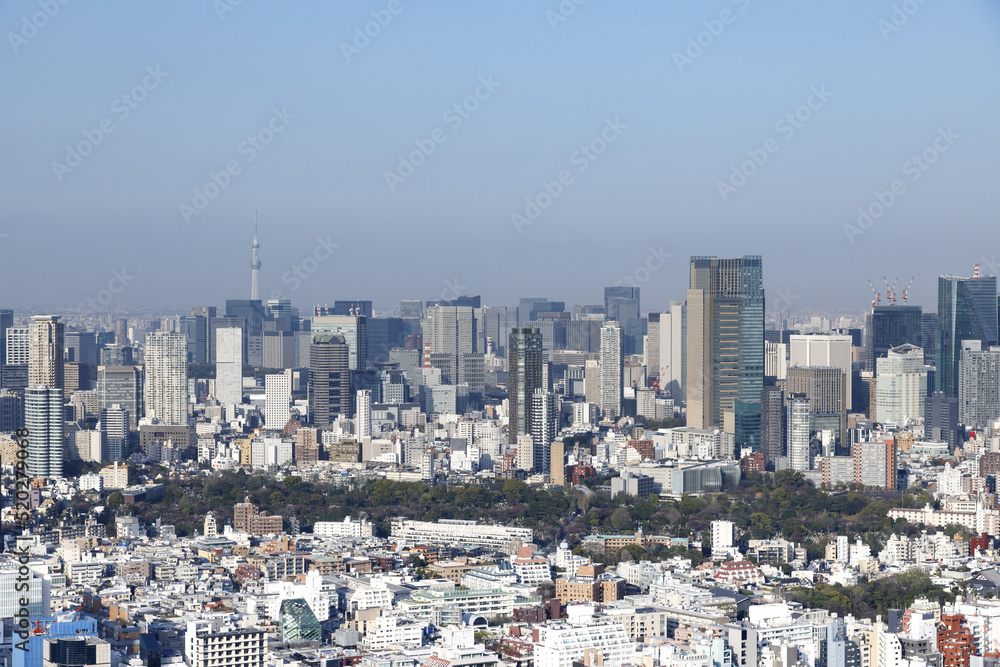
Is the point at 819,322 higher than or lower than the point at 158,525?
higher

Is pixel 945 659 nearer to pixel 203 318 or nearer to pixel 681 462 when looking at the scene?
pixel 681 462

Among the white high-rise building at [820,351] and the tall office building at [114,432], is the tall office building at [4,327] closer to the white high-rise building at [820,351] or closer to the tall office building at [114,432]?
the tall office building at [114,432]

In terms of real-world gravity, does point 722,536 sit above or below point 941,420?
below

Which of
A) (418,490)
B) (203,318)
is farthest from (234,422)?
(418,490)

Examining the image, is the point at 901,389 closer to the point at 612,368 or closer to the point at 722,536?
the point at 612,368

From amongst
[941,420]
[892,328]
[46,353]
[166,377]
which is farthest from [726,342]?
[46,353]

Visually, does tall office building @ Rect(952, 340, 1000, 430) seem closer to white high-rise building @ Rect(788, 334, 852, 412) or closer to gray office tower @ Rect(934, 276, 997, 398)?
gray office tower @ Rect(934, 276, 997, 398)

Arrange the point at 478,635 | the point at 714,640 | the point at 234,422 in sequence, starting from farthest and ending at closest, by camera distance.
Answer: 1. the point at 234,422
2. the point at 478,635
3. the point at 714,640
